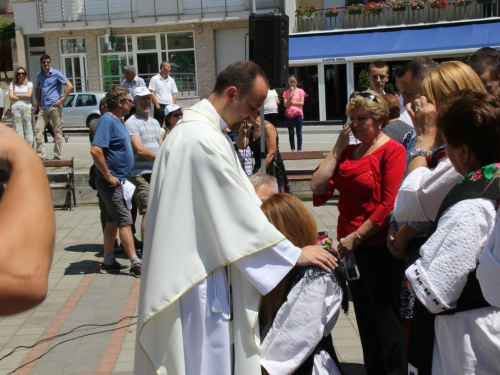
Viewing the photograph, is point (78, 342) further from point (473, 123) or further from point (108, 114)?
point (473, 123)

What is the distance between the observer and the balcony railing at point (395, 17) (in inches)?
1090

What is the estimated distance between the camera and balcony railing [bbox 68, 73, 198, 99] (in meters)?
30.3

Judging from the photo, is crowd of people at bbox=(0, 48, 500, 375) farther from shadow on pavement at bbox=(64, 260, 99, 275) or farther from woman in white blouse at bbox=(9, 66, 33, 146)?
woman in white blouse at bbox=(9, 66, 33, 146)

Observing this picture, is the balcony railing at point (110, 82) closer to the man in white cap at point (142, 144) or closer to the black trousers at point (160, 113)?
the black trousers at point (160, 113)

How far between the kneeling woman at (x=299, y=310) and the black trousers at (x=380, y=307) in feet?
2.51

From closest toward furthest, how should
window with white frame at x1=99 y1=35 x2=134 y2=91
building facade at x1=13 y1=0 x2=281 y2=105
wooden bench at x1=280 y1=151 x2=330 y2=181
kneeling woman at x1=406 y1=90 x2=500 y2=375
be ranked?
1. kneeling woman at x1=406 y1=90 x2=500 y2=375
2. wooden bench at x1=280 y1=151 x2=330 y2=181
3. building facade at x1=13 y1=0 x2=281 y2=105
4. window with white frame at x1=99 y1=35 x2=134 y2=91

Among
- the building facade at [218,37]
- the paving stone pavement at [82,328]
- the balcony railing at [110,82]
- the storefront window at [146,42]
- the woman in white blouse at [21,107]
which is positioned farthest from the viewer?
the storefront window at [146,42]

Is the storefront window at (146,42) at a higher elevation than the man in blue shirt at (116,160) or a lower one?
higher

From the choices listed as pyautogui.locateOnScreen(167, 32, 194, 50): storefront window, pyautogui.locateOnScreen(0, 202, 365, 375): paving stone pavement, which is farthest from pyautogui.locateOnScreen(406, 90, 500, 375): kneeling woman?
pyautogui.locateOnScreen(167, 32, 194, 50): storefront window

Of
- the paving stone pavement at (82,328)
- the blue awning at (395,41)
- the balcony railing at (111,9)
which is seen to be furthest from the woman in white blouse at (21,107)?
the balcony railing at (111,9)

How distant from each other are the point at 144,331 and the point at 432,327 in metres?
1.22

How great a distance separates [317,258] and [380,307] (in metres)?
1.05

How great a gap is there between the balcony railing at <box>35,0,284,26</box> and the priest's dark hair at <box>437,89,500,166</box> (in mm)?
30006

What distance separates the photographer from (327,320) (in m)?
2.94
